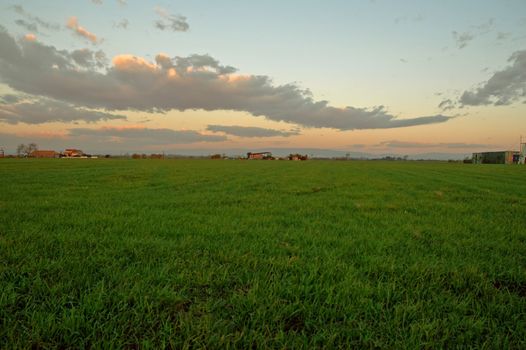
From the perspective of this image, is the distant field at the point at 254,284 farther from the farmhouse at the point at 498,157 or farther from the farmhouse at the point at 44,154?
the farmhouse at the point at 44,154

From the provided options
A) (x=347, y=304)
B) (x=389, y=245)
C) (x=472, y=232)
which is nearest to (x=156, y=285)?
(x=347, y=304)

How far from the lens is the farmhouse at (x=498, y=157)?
309 feet

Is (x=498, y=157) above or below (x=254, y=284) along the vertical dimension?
above

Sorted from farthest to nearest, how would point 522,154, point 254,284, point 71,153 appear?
point 71,153
point 522,154
point 254,284

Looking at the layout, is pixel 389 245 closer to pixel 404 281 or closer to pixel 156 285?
pixel 404 281

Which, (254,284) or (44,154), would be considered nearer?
(254,284)

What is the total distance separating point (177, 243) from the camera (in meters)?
4.10

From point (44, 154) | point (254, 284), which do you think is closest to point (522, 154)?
point (254, 284)

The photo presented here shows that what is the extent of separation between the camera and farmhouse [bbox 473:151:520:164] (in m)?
94.2

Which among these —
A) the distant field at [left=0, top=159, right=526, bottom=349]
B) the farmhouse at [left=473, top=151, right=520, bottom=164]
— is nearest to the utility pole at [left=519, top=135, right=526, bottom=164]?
the farmhouse at [left=473, top=151, right=520, bottom=164]

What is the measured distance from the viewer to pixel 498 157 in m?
99.4

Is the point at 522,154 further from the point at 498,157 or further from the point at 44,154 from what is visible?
the point at 44,154

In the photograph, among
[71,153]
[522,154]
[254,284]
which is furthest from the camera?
[71,153]

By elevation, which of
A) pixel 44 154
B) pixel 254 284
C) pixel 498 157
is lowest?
pixel 254 284
